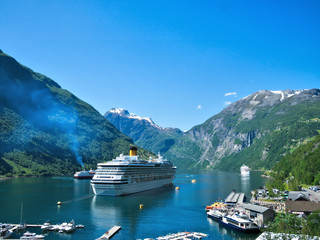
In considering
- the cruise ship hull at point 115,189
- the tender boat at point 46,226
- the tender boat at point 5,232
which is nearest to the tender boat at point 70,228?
the tender boat at point 46,226

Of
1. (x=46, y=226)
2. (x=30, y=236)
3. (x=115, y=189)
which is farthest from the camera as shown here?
(x=115, y=189)

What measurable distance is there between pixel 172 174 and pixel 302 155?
75561mm

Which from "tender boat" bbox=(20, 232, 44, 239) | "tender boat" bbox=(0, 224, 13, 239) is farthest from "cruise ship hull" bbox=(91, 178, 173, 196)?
"tender boat" bbox=(20, 232, 44, 239)

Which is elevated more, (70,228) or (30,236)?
(70,228)

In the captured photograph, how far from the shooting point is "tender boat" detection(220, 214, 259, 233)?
64250 mm

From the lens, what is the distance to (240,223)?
2579 inches

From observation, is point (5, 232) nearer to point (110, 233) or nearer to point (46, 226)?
point (46, 226)

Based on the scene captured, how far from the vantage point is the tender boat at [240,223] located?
211 feet

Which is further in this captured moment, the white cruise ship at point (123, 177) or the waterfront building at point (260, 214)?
the white cruise ship at point (123, 177)

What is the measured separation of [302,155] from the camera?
16450 cm

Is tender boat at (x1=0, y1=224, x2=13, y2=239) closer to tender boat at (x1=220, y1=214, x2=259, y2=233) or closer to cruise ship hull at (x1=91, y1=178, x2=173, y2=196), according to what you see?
tender boat at (x1=220, y1=214, x2=259, y2=233)

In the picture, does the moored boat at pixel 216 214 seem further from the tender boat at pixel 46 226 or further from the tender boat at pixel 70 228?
the tender boat at pixel 46 226

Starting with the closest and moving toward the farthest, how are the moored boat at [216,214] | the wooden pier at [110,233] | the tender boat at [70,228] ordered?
the wooden pier at [110,233] < the tender boat at [70,228] < the moored boat at [216,214]

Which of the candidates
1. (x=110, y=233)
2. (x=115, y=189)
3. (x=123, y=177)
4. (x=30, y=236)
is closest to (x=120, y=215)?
(x=110, y=233)
